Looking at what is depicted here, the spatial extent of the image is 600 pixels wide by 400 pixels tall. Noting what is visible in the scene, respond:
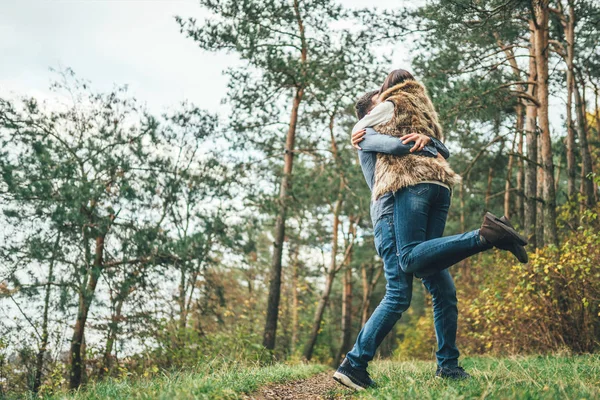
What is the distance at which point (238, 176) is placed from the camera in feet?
38.0

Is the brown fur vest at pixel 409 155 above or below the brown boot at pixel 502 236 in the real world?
above

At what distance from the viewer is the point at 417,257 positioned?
9.04 ft

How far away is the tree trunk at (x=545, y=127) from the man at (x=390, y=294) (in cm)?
532

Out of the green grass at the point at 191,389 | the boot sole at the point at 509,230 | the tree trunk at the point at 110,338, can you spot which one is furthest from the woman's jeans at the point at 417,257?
the tree trunk at the point at 110,338

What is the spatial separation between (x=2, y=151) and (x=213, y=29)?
16.7 ft

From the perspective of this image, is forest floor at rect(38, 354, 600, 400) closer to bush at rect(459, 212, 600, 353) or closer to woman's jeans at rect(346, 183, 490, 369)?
woman's jeans at rect(346, 183, 490, 369)

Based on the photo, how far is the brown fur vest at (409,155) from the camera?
Result: 2896mm

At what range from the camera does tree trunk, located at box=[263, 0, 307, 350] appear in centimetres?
1188

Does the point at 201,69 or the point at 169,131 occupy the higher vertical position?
the point at 201,69

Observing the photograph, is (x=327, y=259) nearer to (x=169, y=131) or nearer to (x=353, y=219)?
(x=353, y=219)

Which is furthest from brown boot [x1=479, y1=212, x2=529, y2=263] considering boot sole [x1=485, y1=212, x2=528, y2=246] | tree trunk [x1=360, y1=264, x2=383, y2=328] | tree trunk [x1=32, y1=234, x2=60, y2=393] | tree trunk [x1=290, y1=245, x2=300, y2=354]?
tree trunk [x1=360, y1=264, x2=383, y2=328]

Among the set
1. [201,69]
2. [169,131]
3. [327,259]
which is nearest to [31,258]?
[169,131]

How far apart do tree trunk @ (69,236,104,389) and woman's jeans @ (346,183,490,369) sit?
6377mm

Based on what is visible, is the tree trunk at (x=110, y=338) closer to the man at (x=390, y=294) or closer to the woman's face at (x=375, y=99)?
the man at (x=390, y=294)
